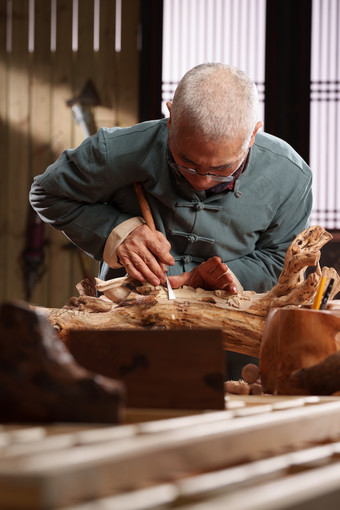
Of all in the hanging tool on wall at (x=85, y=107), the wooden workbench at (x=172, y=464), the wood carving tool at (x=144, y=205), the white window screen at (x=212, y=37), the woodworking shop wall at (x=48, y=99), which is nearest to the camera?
the wooden workbench at (x=172, y=464)

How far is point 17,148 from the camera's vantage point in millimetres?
4832

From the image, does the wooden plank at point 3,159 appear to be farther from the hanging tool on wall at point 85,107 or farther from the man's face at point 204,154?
the man's face at point 204,154

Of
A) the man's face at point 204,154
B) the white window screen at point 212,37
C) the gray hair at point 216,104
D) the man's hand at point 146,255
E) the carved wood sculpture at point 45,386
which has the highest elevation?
the white window screen at point 212,37

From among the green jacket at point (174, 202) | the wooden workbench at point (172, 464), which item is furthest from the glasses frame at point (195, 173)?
the wooden workbench at point (172, 464)

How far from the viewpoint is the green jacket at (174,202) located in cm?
162

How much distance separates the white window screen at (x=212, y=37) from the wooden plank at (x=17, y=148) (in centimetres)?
107

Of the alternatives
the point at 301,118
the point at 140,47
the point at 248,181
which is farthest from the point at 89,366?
the point at 140,47

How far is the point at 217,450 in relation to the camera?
396mm

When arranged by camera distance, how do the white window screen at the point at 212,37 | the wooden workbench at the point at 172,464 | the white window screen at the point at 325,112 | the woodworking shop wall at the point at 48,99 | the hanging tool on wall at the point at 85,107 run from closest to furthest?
the wooden workbench at the point at 172,464 → the white window screen at the point at 325,112 → the white window screen at the point at 212,37 → the hanging tool on wall at the point at 85,107 → the woodworking shop wall at the point at 48,99

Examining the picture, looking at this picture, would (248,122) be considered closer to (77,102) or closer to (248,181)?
(248,181)

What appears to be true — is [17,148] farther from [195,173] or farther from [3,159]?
[195,173]

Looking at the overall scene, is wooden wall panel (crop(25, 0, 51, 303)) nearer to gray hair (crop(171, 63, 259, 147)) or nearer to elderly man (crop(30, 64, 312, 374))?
elderly man (crop(30, 64, 312, 374))

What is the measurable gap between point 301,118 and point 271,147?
2.80m

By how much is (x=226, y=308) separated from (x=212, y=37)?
355cm
